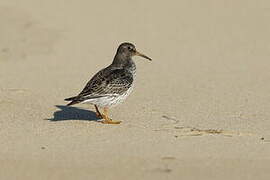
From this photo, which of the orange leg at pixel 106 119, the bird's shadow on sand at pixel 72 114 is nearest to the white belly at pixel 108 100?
the orange leg at pixel 106 119

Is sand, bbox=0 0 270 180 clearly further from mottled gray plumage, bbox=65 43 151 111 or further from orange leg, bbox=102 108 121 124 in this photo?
mottled gray plumage, bbox=65 43 151 111

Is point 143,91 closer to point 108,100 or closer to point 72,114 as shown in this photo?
point 72,114

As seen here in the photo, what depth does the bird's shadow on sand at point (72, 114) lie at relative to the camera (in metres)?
13.8

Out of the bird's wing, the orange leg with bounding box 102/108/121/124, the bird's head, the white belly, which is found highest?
the bird's head

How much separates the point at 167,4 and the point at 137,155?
15208 mm

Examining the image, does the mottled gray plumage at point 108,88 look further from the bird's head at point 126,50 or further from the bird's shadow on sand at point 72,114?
the bird's shadow on sand at point 72,114

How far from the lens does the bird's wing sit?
1296cm

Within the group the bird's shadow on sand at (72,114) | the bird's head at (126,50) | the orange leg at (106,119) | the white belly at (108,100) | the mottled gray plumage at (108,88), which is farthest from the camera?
the bird's head at (126,50)

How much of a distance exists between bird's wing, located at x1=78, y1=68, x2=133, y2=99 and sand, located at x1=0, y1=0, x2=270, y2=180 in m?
0.60

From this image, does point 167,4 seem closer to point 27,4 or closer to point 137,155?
point 27,4

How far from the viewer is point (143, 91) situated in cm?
1684

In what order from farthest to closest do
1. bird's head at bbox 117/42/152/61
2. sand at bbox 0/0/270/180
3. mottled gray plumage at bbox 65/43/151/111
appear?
bird's head at bbox 117/42/152/61, mottled gray plumage at bbox 65/43/151/111, sand at bbox 0/0/270/180

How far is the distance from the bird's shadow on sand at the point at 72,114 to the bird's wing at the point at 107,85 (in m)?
0.88

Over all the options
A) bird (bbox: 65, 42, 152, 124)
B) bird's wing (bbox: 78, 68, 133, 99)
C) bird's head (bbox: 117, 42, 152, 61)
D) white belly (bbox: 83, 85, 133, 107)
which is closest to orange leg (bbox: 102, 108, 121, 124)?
bird (bbox: 65, 42, 152, 124)
